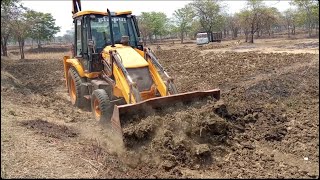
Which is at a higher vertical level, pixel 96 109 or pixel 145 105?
pixel 145 105

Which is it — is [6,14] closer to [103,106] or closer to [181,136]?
[103,106]

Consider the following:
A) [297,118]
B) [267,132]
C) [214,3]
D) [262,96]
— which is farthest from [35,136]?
[214,3]

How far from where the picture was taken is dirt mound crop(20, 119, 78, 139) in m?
6.86

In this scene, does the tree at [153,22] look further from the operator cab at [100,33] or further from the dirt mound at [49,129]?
the dirt mound at [49,129]

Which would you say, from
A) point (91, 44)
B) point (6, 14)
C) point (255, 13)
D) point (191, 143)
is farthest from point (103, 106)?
point (255, 13)

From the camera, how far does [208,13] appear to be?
1927 inches

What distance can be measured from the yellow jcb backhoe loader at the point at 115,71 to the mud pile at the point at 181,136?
290 millimetres

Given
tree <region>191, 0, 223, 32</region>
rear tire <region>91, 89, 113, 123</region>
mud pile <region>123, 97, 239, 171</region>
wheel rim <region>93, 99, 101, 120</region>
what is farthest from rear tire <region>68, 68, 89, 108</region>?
tree <region>191, 0, 223, 32</region>

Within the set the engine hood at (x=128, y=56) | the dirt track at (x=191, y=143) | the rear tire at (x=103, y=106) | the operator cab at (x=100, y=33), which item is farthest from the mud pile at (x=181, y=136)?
the operator cab at (x=100, y=33)

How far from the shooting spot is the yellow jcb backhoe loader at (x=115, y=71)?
6887mm

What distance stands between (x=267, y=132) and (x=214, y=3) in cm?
4462

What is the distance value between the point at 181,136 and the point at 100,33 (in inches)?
160

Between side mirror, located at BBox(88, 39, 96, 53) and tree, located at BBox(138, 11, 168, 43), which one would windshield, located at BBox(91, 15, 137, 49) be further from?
tree, located at BBox(138, 11, 168, 43)

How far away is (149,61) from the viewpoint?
8.07m
